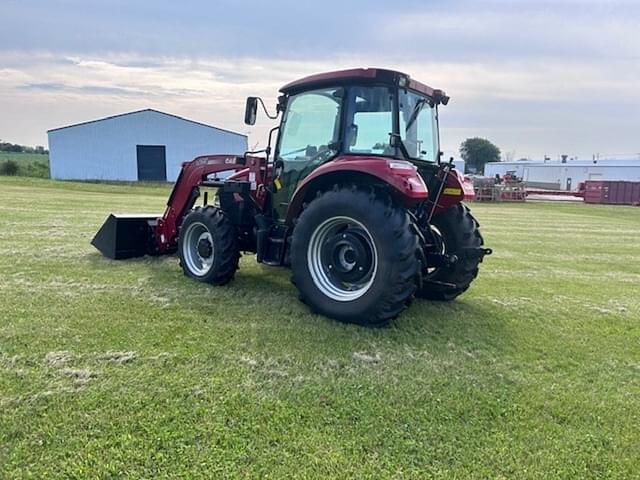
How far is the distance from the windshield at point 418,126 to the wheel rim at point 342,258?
1.05 meters

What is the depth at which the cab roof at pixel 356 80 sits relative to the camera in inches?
173

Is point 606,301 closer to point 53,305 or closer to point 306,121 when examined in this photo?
point 306,121

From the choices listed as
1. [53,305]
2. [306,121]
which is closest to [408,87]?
[306,121]

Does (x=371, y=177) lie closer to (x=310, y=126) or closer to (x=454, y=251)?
(x=310, y=126)

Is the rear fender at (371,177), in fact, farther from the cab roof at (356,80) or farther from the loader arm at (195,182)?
the loader arm at (195,182)

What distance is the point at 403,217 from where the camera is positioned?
3988mm

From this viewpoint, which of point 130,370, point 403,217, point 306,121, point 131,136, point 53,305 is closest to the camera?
point 130,370

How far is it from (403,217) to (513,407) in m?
1.71

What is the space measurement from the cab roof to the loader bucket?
3077 mm

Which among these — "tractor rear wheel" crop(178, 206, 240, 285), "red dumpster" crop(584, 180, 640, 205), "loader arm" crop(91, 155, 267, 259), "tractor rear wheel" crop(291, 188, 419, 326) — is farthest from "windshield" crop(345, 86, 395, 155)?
"red dumpster" crop(584, 180, 640, 205)

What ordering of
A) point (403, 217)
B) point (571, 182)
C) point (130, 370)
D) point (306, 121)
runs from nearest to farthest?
point (130, 370) < point (403, 217) < point (306, 121) < point (571, 182)

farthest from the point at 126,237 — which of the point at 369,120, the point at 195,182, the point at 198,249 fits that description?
the point at 369,120

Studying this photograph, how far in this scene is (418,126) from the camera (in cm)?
491

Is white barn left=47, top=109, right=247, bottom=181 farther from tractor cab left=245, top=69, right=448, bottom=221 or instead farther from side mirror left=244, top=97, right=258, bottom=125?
tractor cab left=245, top=69, right=448, bottom=221
